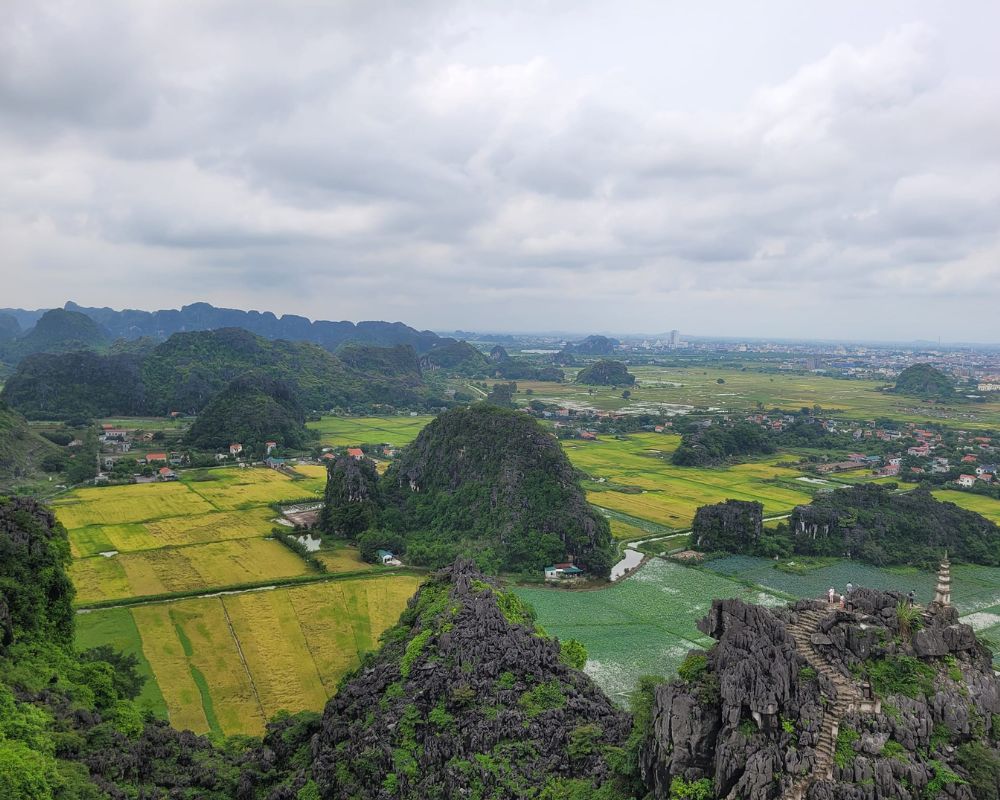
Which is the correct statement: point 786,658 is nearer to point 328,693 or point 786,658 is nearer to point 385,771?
point 385,771

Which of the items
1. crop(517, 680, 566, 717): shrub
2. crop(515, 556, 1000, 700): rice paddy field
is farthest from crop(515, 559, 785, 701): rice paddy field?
crop(517, 680, 566, 717): shrub

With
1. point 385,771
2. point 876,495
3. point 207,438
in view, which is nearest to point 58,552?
point 385,771

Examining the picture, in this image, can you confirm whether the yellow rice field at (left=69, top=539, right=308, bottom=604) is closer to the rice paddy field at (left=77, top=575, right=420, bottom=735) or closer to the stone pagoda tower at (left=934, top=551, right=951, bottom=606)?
the rice paddy field at (left=77, top=575, right=420, bottom=735)

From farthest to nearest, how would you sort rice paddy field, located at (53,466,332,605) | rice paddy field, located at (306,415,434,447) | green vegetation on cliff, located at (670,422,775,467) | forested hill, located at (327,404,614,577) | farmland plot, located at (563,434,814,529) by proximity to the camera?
rice paddy field, located at (306,415,434,447) < green vegetation on cliff, located at (670,422,775,467) < farmland plot, located at (563,434,814,529) < forested hill, located at (327,404,614,577) < rice paddy field, located at (53,466,332,605)

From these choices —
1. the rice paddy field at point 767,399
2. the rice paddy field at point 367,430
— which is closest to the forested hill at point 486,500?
the rice paddy field at point 367,430

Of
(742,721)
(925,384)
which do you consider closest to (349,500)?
(742,721)
